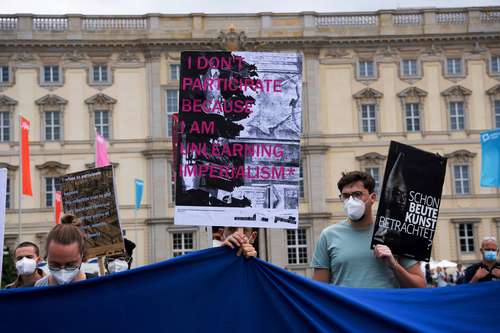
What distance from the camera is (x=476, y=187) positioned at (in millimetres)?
44969

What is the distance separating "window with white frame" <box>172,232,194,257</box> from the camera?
44219 millimetres

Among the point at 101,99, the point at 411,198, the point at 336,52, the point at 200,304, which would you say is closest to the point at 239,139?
the point at 200,304

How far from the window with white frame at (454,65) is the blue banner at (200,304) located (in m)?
42.2

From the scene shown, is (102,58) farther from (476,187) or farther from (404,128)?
(476,187)

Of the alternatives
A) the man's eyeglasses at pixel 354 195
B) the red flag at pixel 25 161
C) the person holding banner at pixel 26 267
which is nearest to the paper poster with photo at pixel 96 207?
the person holding banner at pixel 26 267

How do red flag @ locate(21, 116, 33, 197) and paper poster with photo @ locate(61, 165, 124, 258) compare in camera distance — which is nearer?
paper poster with photo @ locate(61, 165, 124, 258)

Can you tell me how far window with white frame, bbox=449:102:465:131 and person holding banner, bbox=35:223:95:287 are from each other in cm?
4244

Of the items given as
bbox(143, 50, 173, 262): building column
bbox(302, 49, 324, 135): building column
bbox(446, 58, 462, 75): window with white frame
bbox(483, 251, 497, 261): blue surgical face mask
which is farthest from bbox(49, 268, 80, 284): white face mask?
bbox(446, 58, 462, 75): window with white frame

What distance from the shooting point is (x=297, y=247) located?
4500 centimetres

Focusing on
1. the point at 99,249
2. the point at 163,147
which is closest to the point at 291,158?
the point at 99,249

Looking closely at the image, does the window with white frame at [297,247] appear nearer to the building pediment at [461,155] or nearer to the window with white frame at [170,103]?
the window with white frame at [170,103]

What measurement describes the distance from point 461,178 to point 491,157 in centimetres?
2953

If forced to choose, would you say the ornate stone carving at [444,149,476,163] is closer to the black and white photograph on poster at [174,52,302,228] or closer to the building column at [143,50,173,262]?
the building column at [143,50,173,262]

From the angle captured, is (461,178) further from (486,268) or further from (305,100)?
(486,268)
